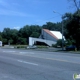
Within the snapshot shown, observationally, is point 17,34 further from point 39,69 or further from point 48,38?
point 39,69

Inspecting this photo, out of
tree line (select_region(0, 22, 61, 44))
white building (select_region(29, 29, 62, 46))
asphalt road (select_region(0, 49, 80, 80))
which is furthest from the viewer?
tree line (select_region(0, 22, 61, 44))

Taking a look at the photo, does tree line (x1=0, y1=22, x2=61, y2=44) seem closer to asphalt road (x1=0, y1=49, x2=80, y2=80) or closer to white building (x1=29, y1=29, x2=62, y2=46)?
white building (x1=29, y1=29, x2=62, y2=46)

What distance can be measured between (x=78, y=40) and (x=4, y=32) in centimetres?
10445

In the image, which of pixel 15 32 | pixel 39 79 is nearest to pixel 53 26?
pixel 15 32

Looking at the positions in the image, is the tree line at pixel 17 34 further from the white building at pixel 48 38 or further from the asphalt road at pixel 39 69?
the asphalt road at pixel 39 69

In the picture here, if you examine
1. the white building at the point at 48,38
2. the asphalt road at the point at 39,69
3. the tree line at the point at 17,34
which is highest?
the tree line at the point at 17,34

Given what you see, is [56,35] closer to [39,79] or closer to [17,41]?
[17,41]

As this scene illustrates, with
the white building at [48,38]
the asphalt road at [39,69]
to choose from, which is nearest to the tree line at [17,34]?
the white building at [48,38]

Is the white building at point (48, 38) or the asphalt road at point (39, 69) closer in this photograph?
the asphalt road at point (39, 69)

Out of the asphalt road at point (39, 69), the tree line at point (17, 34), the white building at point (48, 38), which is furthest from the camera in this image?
the tree line at point (17, 34)

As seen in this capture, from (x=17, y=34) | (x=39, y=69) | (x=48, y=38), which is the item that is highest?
(x=17, y=34)

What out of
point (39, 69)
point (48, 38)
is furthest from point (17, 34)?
point (39, 69)

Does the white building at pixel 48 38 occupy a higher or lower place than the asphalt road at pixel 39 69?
higher

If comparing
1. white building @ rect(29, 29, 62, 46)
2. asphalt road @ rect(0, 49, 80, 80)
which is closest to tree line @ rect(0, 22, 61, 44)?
white building @ rect(29, 29, 62, 46)
